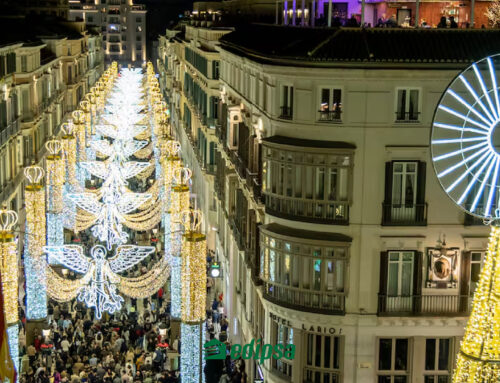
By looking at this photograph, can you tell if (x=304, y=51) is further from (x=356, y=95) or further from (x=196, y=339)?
(x=196, y=339)

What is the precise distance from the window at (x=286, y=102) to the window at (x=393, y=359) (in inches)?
263

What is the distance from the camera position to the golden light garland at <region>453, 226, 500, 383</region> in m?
20.1

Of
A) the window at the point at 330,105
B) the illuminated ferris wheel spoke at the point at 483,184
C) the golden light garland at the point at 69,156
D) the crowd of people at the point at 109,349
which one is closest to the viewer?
the illuminated ferris wheel spoke at the point at 483,184

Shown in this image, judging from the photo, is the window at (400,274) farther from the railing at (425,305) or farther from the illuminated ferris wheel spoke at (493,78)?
the illuminated ferris wheel spoke at (493,78)

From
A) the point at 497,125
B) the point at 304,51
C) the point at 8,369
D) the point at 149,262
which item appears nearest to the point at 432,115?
the point at 497,125

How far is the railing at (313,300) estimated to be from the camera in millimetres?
26641

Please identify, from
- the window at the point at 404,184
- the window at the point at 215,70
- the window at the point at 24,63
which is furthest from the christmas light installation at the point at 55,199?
the window at the point at 404,184

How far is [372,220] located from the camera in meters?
26.4

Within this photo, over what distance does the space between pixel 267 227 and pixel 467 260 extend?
A: 552 cm

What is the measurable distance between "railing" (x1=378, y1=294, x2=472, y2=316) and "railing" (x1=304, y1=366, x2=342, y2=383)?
212 cm

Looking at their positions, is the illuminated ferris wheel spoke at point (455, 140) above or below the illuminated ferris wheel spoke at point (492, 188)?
above

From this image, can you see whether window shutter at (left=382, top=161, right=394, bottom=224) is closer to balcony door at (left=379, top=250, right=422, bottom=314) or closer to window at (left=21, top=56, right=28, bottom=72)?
balcony door at (left=379, top=250, right=422, bottom=314)

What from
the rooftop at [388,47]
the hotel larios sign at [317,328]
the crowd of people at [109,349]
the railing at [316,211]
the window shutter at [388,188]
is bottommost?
the crowd of people at [109,349]

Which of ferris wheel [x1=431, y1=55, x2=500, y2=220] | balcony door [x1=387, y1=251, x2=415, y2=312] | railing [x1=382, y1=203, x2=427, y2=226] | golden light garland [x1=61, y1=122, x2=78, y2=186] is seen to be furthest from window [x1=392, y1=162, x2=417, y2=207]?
golden light garland [x1=61, y1=122, x2=78, y2=186]
